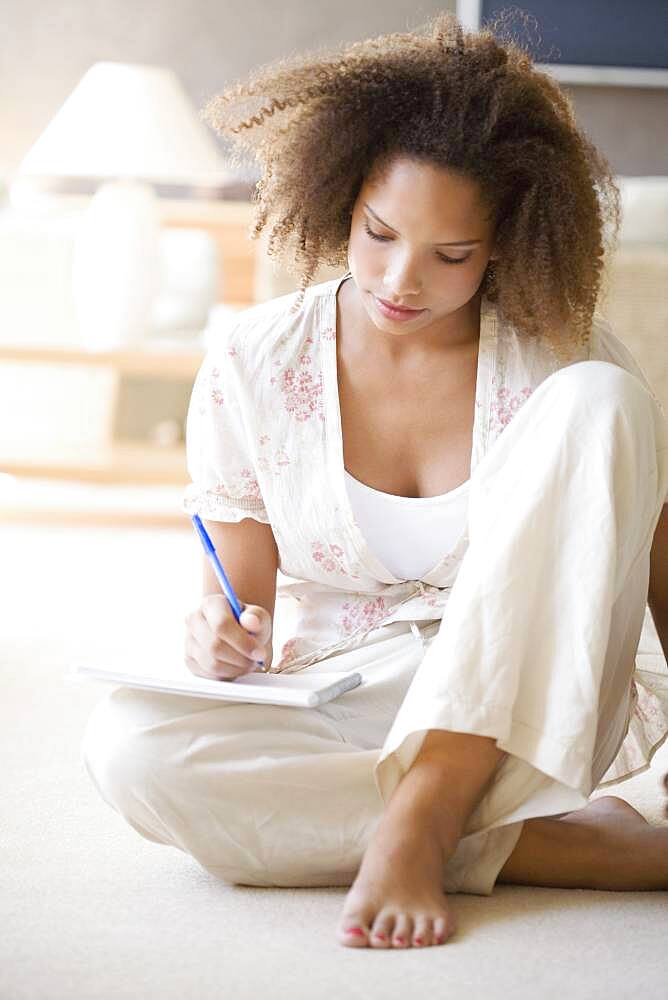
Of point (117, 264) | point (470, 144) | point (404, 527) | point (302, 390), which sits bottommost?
point (117, 264)

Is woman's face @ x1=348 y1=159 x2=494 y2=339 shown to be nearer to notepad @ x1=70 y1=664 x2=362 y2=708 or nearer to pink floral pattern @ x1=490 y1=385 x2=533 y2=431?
pink floral pattern @ x1=490 y1=385 x2=533 y2=431

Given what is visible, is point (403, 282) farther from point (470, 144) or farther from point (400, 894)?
point (400, 894)

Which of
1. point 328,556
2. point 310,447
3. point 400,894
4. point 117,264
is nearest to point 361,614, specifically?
point 328,556

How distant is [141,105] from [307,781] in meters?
2.78

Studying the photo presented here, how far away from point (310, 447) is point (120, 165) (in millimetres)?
2373

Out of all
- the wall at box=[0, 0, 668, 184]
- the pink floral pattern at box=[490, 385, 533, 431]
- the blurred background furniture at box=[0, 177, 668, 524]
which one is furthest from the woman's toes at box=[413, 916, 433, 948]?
the wall at box=[0, 0, 668, 184]

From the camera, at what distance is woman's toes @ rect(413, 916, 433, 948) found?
3.75ft

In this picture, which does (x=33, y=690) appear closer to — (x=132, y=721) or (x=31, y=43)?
(x=132, y=721)

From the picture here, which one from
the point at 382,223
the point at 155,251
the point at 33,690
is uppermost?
the point at 382,223

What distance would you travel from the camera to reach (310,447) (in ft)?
4.93

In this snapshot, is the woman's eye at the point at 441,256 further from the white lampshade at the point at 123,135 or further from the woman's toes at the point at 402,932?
the white lampshade at the point at 123,135

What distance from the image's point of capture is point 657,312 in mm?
3115

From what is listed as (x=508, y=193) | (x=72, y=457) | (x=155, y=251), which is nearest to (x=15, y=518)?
(x=72, y=457)

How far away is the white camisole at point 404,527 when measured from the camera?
4.78 ft
